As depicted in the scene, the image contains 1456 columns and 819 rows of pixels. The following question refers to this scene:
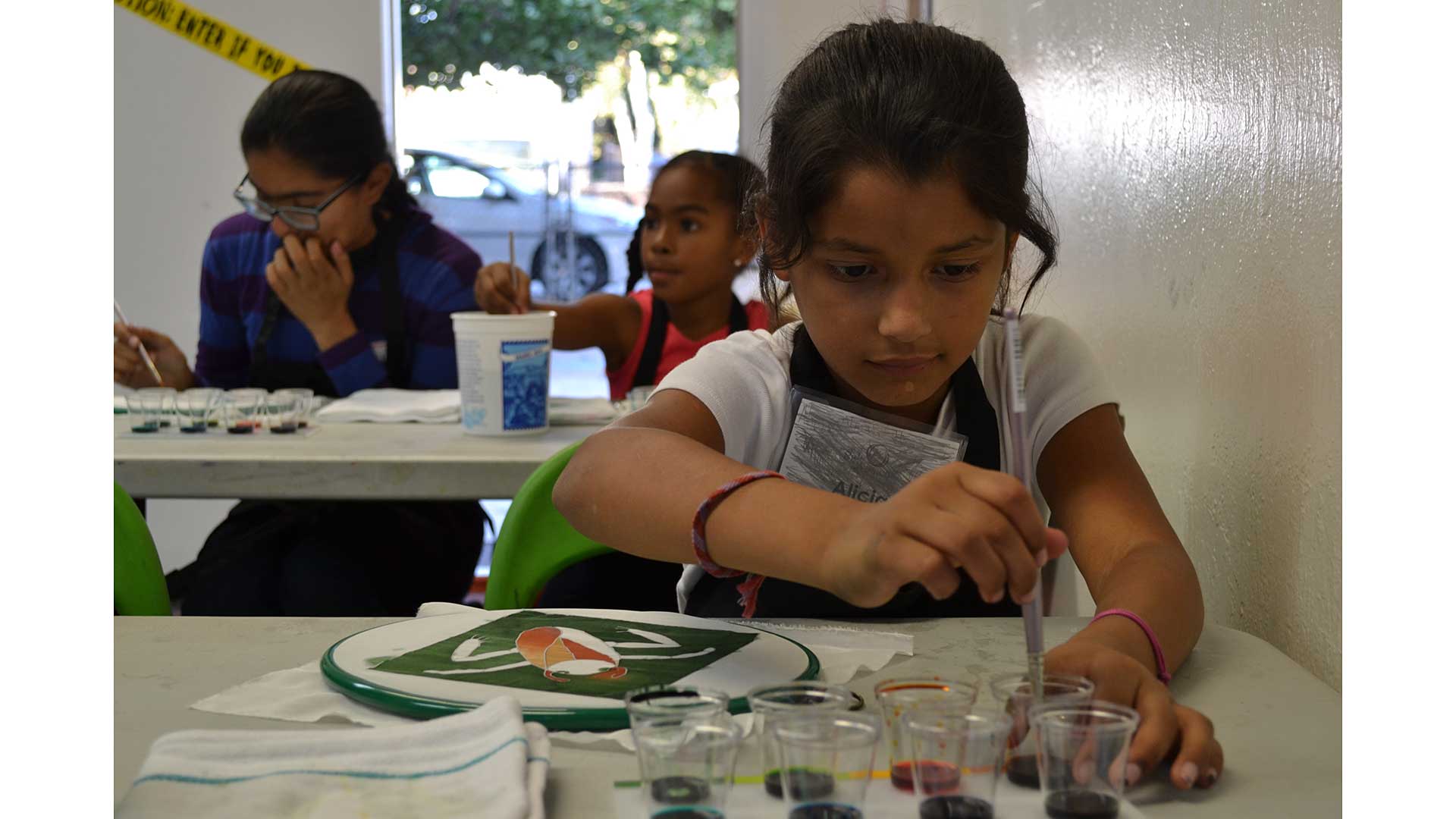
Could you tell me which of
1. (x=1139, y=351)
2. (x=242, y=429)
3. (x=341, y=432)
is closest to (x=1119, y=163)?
(x=1139, y=351)

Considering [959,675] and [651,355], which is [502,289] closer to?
[651,355]

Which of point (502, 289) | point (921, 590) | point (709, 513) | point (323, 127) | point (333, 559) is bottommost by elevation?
point (333, 559)

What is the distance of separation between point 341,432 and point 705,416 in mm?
965

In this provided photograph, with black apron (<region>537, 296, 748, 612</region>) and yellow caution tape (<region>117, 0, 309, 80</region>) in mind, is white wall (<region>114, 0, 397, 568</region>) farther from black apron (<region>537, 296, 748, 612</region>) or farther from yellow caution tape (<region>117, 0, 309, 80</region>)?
black apron (<region>537, 296, 748, 612</region>)

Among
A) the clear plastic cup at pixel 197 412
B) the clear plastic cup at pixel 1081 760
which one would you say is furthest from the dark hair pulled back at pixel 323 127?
the clear plastic cup at pixel 1081 760

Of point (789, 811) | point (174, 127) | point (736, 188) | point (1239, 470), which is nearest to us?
point (789, 811)

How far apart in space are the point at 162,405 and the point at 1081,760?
5.88ft

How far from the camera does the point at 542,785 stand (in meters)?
0.68

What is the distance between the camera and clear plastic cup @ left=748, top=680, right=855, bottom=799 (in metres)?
0.68

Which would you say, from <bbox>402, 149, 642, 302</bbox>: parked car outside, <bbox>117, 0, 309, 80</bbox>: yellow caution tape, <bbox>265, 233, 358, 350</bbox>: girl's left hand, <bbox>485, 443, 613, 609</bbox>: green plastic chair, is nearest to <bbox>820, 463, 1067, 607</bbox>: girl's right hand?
<bbox>485, 443, 613, 609</bbox>: green plastic chair

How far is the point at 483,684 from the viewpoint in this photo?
863 mm

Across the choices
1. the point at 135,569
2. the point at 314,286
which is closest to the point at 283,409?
the point at 314,286

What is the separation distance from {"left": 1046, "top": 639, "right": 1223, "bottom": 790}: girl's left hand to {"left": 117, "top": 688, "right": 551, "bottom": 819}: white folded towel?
330mm
